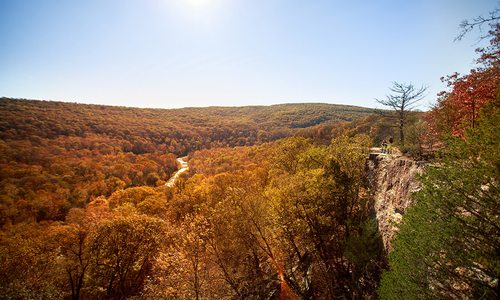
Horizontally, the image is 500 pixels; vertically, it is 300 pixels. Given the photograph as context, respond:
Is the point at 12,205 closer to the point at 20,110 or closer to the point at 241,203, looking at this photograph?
the point at 241,203

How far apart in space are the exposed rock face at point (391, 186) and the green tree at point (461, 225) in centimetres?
581

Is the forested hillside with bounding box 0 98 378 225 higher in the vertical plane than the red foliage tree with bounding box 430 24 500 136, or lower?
lower

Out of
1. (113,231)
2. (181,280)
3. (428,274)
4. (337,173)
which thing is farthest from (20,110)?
(428,274)

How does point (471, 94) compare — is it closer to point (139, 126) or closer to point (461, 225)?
point (461, 225)

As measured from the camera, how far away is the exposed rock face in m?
16.5

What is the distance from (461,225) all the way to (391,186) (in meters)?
10.8

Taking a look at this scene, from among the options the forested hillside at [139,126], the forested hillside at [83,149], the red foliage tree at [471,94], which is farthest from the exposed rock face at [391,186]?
the forested hillside at [139,126]

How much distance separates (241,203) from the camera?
878 inches

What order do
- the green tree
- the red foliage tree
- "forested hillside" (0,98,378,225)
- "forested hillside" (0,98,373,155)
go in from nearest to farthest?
1. the green tree
2. the red foliage tree
3. "forested hillside" (0,98,378,225)
4. "forested hillside" (0,98,373,155)

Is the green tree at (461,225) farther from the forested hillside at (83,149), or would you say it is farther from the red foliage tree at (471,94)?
the forested hillside at (83,149)

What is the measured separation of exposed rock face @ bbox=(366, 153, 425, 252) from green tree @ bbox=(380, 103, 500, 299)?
581 centimetres

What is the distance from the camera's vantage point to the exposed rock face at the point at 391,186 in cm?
1652

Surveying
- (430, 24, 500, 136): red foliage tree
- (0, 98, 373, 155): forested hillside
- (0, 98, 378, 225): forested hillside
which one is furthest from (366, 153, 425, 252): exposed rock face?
(0, 98, 373, 155): forested hillside

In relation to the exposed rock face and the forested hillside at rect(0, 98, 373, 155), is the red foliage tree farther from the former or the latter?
the forested hillside at rect(0, 98, 373, 155)
